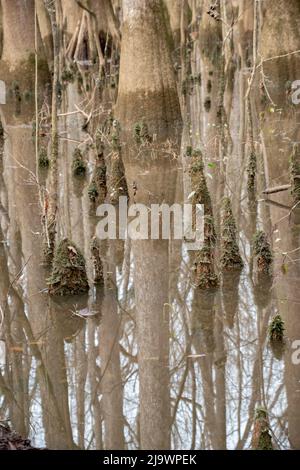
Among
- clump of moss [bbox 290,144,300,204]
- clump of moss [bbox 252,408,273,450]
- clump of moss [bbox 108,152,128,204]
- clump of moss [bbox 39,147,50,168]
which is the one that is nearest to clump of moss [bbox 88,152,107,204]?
clump of moss [bbox 108,152,128,204]

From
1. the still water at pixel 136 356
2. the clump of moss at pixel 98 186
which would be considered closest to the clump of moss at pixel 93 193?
the clump of moss at pixel 98 186

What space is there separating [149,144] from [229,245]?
5.46m

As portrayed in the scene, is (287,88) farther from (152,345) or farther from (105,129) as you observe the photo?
(152,345)

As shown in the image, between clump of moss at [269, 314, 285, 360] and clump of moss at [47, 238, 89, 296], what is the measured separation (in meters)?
1.66

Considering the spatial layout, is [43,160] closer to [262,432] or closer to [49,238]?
[49,238]

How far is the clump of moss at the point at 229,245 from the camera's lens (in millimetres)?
6668

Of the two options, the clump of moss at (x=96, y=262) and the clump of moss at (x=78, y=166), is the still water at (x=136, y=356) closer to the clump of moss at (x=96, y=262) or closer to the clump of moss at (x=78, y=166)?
the clump of moss at (x=96, y=262)

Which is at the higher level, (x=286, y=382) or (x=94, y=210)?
(x=94, y=210)

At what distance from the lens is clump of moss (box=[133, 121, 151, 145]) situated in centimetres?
1207

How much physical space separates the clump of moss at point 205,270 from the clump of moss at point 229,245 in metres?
0.32
